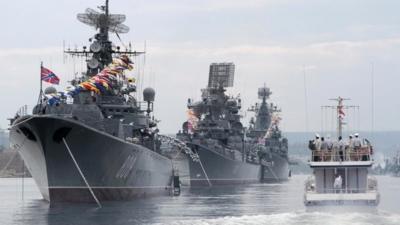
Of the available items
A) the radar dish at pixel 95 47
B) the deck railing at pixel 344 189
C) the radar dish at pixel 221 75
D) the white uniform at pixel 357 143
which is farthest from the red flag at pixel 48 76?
the radar dish at pixel 221 75

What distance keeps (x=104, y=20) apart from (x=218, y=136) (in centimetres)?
5936

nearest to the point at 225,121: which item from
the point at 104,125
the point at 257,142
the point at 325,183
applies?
the point at 257,142

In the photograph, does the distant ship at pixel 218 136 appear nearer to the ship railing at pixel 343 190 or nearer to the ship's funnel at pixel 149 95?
the ship's funnel at pixel 149 95

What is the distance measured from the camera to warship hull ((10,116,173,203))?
216ft

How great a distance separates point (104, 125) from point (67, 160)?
21.7 feet

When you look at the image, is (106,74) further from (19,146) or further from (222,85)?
(222,85)

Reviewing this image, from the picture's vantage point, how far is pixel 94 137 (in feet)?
222

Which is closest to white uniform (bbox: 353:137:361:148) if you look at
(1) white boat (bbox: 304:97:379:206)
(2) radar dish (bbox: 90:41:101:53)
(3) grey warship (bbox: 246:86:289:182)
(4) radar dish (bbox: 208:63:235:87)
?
(1) white boat (bbox: 304:97:379:206)

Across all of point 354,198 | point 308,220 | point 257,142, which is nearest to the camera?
point 308,220

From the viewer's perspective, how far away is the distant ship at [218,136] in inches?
5025

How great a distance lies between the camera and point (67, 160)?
67188 millimetres

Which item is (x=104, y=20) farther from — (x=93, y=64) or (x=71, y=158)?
(x=71, y=158)

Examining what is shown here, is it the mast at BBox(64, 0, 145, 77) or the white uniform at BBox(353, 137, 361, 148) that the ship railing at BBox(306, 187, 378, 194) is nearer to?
the white uniform at BBox(353, 137, 361, 148)

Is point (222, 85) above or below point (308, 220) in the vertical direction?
above
